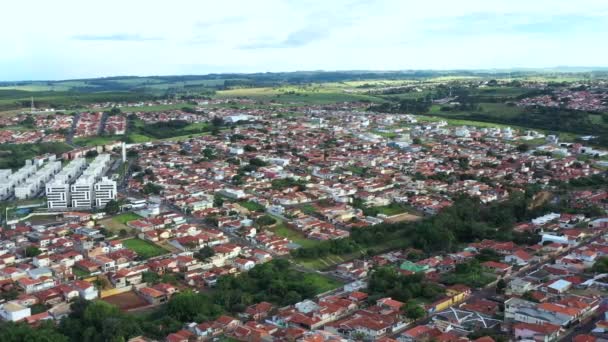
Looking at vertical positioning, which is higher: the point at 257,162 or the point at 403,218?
the point at 257,162

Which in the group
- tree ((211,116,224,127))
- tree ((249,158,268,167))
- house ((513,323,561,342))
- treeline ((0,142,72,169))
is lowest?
house ((513,323,561,342))

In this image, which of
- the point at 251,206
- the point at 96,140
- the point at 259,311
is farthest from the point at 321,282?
the point at 96,140

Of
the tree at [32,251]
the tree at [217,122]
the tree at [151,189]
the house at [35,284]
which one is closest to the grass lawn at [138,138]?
the tree at [217,122]

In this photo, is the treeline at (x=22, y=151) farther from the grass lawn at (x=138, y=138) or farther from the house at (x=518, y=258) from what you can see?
the house at (x=518, y=258)

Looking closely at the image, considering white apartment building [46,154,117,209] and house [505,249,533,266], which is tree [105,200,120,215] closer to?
white apartment building [46,154,117,209]

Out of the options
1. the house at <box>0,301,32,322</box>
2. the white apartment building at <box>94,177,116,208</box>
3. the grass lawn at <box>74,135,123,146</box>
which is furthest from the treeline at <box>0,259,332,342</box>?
the grass lawn at <box>74,135,123,146</box>

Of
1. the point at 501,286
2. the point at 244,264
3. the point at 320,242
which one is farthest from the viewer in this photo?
the point at 320,242

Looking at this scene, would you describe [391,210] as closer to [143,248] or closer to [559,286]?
[559,286]
